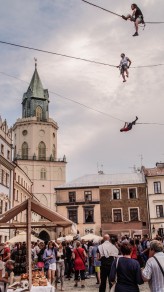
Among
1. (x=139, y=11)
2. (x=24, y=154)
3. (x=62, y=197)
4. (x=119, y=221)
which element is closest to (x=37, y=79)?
(x=24, y=154)

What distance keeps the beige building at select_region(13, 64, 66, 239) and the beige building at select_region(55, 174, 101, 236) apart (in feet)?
90.2

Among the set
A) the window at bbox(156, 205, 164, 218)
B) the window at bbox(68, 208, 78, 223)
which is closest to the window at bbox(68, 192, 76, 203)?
the window at bbox(68, 208, 78, 223)

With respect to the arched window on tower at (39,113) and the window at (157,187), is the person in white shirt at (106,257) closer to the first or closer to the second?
the window at (157,187)

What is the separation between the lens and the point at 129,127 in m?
14.0

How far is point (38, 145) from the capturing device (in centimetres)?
9062

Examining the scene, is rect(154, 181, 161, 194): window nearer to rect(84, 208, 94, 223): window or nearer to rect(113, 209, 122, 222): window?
rect(113, 209, 122, 222): window

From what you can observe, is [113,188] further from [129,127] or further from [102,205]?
[129,127]

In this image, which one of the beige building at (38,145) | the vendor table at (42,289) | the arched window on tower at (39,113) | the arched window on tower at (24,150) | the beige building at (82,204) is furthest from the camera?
the arched window on tower at (39,113)

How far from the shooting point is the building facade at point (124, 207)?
166 ft

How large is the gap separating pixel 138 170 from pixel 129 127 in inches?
2048

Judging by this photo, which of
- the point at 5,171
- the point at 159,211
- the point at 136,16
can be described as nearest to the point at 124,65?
the point at 136,16

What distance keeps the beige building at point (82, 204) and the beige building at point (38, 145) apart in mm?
27496

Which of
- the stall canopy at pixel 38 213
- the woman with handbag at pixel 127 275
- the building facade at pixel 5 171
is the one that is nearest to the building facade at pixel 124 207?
the building facade at pixel 5 171

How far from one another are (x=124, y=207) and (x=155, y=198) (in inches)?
180
